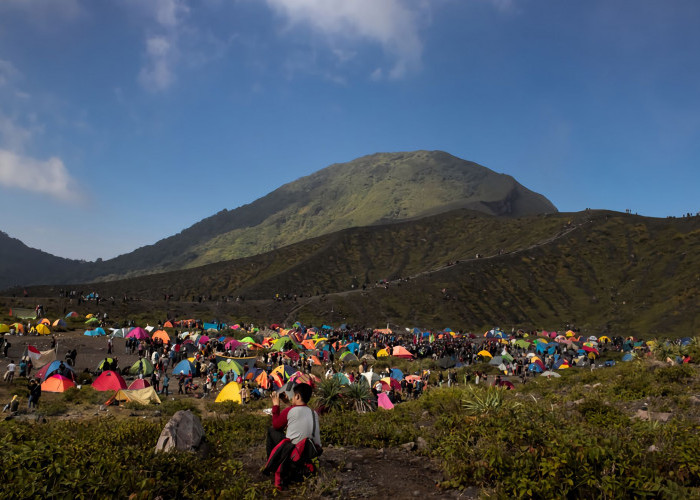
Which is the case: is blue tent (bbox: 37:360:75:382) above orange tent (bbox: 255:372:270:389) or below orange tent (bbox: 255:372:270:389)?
above

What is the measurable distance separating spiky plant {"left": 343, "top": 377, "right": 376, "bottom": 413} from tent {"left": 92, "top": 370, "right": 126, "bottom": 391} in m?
12.3

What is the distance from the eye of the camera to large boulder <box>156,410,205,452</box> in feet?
23.9

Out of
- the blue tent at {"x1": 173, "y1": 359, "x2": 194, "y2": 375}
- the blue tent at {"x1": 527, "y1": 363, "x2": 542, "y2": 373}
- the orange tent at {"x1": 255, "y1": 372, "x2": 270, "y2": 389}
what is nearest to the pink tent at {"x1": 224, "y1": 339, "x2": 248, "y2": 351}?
the blue tent at {"x1": 173, "y1": 359, "x2": 194, "y2": 375}

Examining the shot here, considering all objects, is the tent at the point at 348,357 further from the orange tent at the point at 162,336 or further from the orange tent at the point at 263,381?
the orange tent at the point at 162,336

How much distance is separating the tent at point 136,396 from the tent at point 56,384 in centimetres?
340

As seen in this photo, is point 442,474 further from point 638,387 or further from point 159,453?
point 638,387

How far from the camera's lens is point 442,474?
22.2 ft

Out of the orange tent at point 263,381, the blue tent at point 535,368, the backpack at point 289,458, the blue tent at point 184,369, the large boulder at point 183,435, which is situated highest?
the backpack at point 289,458

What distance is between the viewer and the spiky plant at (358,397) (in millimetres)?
13570

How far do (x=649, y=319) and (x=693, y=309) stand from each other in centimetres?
615

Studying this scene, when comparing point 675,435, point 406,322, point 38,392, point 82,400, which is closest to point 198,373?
point 82,400

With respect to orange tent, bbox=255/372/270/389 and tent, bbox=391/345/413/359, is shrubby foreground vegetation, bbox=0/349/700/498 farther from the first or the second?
tent, bbox=391/345/413/359

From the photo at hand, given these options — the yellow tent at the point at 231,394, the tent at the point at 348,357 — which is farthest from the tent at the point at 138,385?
the tent at the point at 348,357

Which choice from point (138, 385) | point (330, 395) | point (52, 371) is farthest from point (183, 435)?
point (52, 371)
